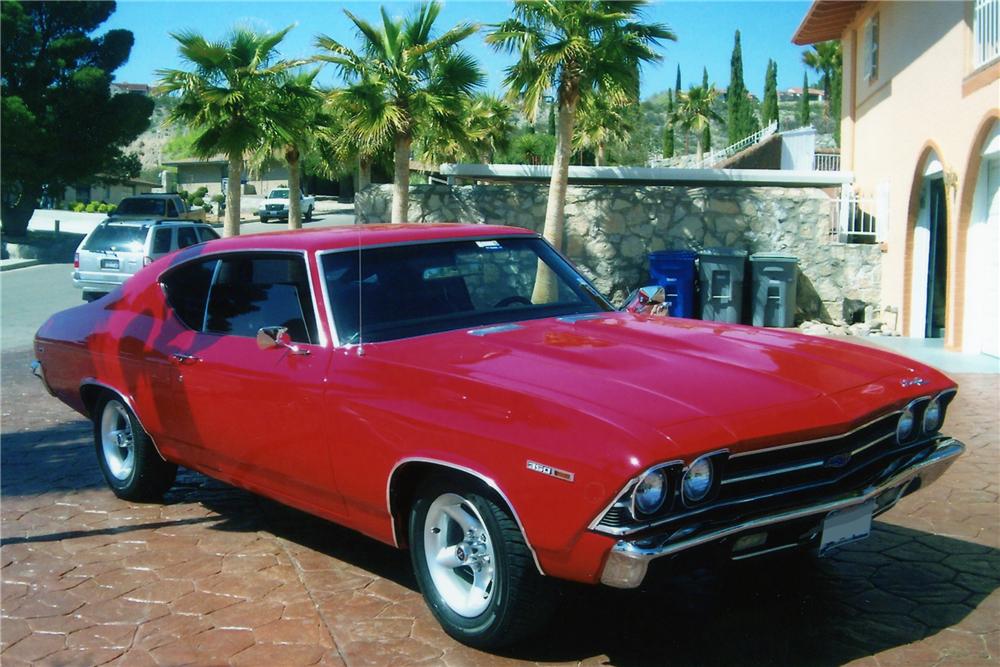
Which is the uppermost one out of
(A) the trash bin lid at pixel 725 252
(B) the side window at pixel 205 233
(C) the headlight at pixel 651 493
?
(B) the side window at pixel 205 233

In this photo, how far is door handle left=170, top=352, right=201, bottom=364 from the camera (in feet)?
17.1

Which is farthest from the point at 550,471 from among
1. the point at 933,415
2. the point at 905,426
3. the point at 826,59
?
the point at 826,59

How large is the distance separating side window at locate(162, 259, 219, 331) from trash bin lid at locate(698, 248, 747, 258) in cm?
1111

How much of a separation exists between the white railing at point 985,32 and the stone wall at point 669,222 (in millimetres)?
4756

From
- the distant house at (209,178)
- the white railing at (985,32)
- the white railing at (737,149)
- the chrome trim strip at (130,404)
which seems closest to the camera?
the chrome trim strip at (130,404)

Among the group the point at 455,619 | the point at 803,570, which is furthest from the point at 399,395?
the point at 803,570

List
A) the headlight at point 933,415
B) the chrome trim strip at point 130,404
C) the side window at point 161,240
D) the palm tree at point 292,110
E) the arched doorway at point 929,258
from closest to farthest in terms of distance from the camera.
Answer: the headlight at point 933,415, the chrome trim strip at point 130,404, the arched doorway at point 929,258, the side window at point 161,240, the palm tree at point 292,110

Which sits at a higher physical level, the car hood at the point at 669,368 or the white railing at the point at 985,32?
the white railing at the point at 985,32

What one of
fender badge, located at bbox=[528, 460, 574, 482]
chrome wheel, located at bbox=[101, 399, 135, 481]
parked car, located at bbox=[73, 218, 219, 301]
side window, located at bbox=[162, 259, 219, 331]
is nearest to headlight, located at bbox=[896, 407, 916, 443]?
fender badge, located at bbox=[528, 460, 574, 482]

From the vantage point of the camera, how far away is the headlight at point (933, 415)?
13.7 feet

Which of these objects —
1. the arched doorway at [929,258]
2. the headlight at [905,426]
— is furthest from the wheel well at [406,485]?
the arched doorway at [929,258]

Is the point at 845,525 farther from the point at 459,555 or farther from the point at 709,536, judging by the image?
the point at 459,555

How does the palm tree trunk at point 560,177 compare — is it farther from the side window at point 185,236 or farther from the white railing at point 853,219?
the side window at point 185,236

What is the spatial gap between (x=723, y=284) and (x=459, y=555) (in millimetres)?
12379
